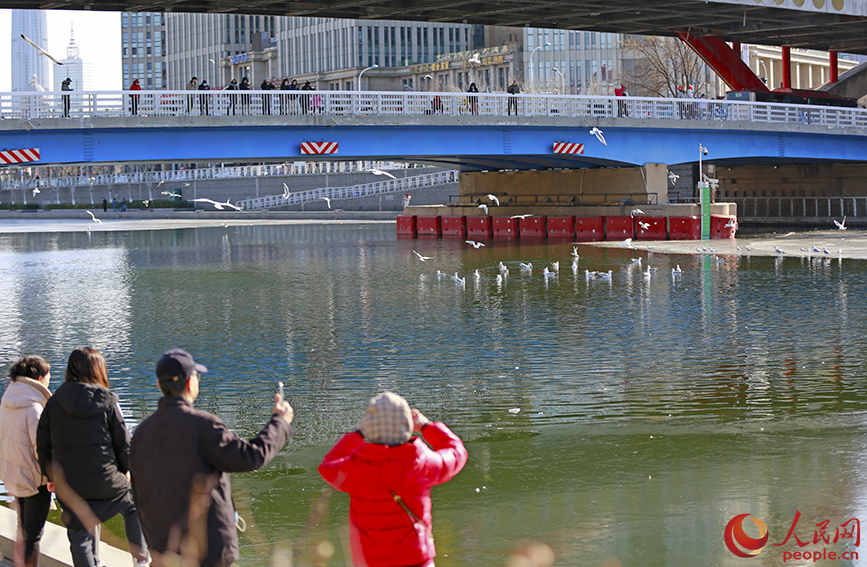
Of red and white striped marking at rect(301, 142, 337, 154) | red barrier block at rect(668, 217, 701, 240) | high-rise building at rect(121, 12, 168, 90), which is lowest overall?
red barrier block at rect(668, 217, 701, 240)

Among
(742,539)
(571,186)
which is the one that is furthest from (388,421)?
(571,186)

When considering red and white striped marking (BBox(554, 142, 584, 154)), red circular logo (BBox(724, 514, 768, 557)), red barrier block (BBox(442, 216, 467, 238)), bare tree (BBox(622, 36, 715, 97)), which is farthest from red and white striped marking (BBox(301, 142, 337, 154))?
bare tree (BBox(622, 36, 715, 97))

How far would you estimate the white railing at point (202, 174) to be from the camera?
9394 cm

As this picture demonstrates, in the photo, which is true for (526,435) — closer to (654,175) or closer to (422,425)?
(422,425)

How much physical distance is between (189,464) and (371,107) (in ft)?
105

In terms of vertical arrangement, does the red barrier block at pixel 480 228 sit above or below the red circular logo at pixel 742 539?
above

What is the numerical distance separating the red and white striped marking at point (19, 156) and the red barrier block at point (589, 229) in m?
25.9

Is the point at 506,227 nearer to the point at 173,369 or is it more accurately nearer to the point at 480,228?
the point at 480,228

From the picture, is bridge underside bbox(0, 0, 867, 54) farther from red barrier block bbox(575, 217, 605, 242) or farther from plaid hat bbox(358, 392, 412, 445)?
plaid hat bbox(358, 392, 412, 445)

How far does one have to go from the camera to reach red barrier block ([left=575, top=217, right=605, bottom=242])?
47844mm

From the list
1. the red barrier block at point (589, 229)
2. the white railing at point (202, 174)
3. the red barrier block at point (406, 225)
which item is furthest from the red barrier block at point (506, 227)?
the white railing at point (202, 174)

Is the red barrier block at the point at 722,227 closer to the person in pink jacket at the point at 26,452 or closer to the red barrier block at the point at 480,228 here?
the red barrier block at the point at 480,228

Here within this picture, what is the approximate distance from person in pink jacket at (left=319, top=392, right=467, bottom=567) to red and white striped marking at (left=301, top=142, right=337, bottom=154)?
30.7 meters

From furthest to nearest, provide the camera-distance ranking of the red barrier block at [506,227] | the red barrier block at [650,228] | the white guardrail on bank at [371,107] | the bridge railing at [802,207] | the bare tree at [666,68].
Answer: the bare tree at [666,68]
the bridge railing at [802,207]
the red barrier block at [506,227]
the red barrier block at [650,228]
the white guardrail on bank at [371,107]
